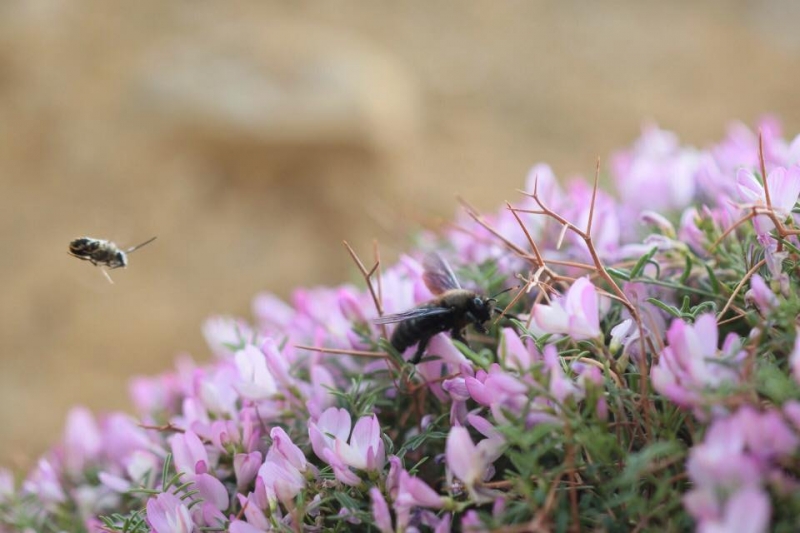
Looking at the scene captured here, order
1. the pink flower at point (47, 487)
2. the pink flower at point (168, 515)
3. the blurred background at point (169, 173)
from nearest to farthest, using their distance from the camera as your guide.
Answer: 1. the pink flower at point (168, 515)
2. the pink flower at point (47, 487)
3. the blurred background at point (169, 173)

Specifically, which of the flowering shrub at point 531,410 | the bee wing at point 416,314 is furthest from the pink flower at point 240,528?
the bee wing at point 416,314

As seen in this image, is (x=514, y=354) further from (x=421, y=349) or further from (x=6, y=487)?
(x=6, y=487)

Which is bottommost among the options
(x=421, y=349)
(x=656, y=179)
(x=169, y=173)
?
(x=421, y=349)

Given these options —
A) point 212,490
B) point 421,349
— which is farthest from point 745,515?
point 212,490

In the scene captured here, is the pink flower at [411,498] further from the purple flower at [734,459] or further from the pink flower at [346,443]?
the purple flower at [734,459]

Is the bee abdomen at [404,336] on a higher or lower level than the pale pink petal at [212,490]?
higher
